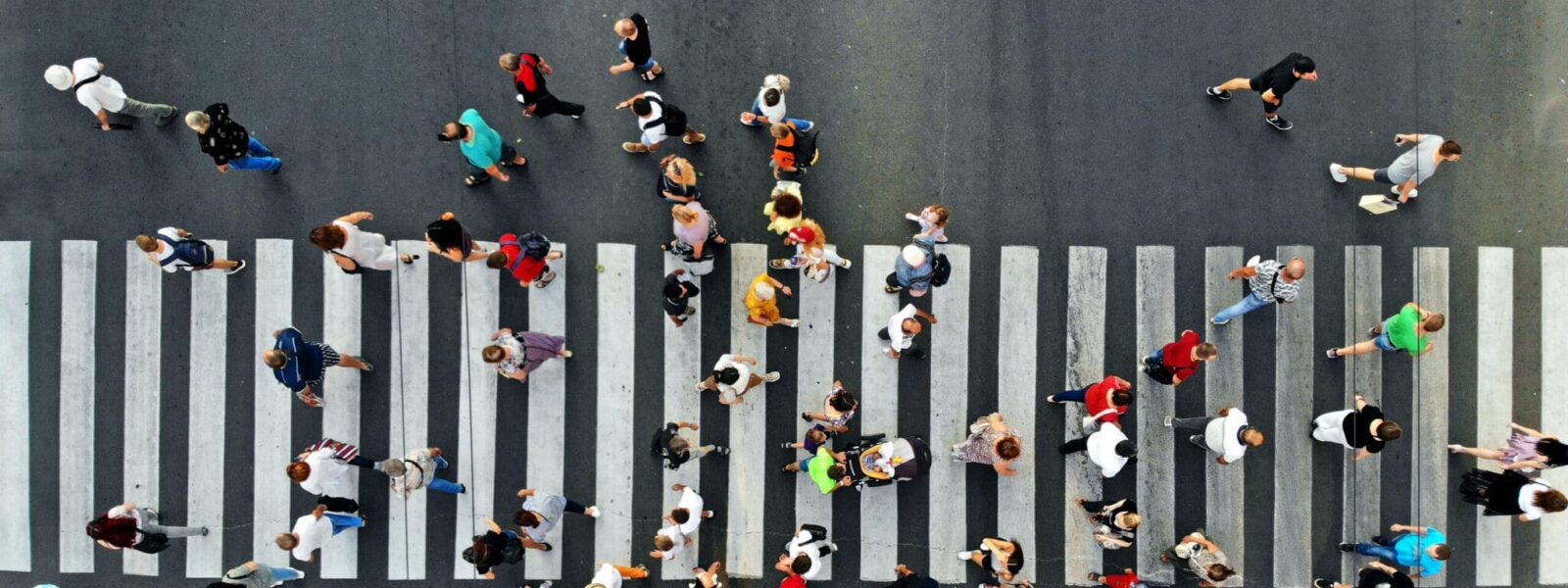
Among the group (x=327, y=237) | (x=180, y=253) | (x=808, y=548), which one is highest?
(x=327, y=237)

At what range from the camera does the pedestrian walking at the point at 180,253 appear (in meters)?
8.02

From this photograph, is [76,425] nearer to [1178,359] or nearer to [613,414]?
[613,414]

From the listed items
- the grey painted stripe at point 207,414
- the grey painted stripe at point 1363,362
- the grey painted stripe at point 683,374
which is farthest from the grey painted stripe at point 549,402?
the grey painted stripe at point 1363,362

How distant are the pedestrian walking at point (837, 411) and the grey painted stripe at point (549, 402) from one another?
8.68 feet

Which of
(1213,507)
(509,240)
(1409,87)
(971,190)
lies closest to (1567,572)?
(1213,507)

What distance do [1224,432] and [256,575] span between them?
9.81 metres

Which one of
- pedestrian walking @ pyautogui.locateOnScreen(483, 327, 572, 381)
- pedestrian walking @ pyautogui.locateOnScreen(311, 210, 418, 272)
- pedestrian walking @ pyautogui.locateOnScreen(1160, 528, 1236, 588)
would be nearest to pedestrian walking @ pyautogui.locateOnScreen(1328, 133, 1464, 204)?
pedestrian walking @ pyautogui.locateOnScreen(1160, 528, 1236, 588)

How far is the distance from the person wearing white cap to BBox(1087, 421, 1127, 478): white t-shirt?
1036 cm

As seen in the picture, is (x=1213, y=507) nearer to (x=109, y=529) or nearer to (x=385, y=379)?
(x=385, y=379)

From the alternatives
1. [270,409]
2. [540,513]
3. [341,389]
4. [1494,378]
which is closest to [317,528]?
[341,389]

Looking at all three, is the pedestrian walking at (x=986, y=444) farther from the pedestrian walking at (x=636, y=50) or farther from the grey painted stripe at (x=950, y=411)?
the pedestrian walking at (x=636, y=50)

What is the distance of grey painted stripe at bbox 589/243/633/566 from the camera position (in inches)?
344

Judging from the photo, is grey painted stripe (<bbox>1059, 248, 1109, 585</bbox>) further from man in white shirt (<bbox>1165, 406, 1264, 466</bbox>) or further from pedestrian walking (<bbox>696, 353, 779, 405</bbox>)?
pedestrian walking (<bbox>696, 353, 779, 405</bbox>)

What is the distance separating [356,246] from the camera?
7977 mm
